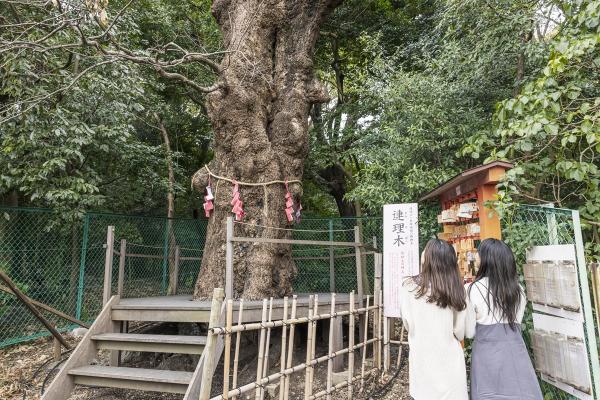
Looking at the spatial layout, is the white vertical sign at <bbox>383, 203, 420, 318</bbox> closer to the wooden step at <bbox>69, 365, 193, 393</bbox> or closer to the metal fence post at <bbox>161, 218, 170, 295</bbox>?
the wooden step at <bbox>69, 365, 193, 393</bbox>

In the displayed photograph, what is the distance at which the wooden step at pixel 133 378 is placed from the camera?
11.4 ft

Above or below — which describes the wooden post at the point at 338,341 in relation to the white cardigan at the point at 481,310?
below

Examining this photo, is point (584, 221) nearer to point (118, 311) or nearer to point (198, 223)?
point (118, 311)

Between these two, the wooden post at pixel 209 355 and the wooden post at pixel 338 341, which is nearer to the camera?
the wooden post at pixel 209 355

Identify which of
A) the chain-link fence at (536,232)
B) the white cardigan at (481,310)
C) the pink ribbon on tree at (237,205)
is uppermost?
the pink ribbon on tree at (237,205)

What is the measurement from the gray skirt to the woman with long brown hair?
0.35ft

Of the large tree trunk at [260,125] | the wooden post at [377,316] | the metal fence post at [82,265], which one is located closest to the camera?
the wooden post at [377,316]

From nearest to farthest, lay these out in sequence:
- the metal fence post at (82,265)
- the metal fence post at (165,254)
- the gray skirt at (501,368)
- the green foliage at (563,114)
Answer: the gray skirt at (501,368)
the green foliage at (563,114)
the metal fence post at (82,265)
the metal fence post at (165,254)

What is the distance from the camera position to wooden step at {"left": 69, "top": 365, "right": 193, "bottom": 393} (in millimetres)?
3483

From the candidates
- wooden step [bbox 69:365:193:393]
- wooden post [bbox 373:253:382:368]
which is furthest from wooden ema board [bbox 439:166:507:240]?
wooden step [bbox 69:365:193:393]

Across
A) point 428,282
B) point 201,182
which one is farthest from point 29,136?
point 428,282

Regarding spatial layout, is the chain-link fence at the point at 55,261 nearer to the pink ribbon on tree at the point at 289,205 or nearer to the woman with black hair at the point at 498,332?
the pink ribbon on tree at the point at 289,205

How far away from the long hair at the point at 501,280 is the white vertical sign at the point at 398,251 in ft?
6.08

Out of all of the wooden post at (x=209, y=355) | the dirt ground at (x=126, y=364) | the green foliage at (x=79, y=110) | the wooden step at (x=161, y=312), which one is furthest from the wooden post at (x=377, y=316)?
the green foliage at (x=79, y=110)
